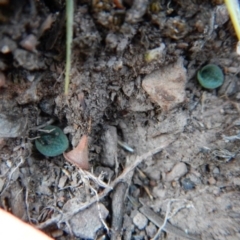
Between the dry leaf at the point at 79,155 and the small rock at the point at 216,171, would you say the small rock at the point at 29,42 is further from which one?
the small rock at the point at 216,171

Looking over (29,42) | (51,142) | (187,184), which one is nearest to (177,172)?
(187,184)

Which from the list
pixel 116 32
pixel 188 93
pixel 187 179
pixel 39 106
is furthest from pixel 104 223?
pixel 116 32

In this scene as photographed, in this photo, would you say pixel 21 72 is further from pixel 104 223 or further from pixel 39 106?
pixel 104 223

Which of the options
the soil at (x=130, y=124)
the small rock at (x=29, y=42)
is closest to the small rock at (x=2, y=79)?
the soil at (x=130, y=124)

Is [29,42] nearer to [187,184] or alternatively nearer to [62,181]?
[62,181]

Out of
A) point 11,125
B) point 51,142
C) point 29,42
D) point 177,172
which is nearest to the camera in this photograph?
point 29,42

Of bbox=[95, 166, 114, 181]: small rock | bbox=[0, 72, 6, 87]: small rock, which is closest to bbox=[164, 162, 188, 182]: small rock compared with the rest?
bbox=[95, 166, 114, 181]: small rock
